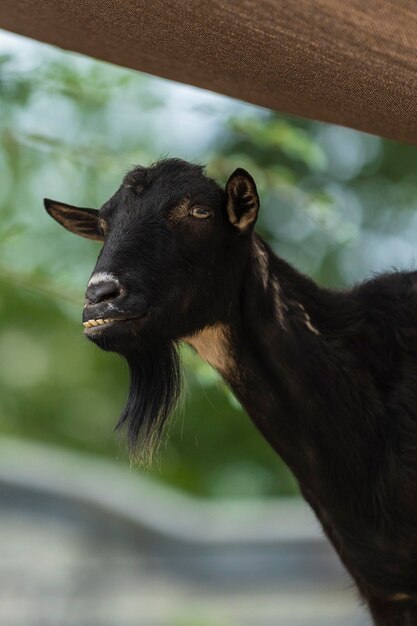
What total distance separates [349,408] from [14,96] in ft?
9.44

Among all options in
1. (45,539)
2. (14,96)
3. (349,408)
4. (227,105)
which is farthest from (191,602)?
(349,408)

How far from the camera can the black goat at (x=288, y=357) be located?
303cm

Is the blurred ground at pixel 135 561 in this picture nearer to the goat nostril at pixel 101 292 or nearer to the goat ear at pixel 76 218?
the goat ear at pixel 76 218

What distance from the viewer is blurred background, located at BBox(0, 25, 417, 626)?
305 inches

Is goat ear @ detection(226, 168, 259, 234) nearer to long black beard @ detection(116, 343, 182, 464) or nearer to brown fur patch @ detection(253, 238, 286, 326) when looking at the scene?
brown fur patch @ detection(253, 238, 286, 326)

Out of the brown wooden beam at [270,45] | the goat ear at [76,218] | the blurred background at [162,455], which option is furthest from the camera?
the blurred background at [162,455]

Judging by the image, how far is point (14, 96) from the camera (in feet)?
17.9

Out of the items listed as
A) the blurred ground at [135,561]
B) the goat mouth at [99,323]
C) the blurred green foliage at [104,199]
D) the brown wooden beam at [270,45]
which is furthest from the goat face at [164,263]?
the blurred ground at [135,561]

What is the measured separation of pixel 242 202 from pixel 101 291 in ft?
1.53

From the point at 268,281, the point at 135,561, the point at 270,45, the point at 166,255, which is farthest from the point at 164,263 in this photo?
the point at 135,561

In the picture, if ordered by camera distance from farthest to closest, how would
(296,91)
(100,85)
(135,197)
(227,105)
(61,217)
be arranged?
1. (227,105)
2. (100,85)
3. (61,217)
4. (135,197)
5. (296,91)

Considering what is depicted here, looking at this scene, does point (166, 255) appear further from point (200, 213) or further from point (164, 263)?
point (200, 213)

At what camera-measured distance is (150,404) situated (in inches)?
129

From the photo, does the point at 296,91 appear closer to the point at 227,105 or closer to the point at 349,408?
the point at 349,408
